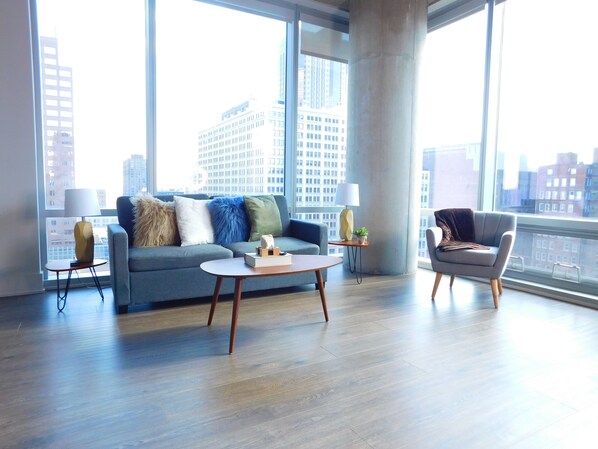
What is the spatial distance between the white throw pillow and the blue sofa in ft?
0.42

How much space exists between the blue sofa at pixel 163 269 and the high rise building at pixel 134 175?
0.47 m

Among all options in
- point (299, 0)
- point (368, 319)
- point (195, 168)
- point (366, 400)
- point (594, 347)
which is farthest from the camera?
point (299, 0)

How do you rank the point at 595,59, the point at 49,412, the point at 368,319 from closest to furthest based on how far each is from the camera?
1. the point at 49,412
2. the point at 368,319
3. the point at 595,59

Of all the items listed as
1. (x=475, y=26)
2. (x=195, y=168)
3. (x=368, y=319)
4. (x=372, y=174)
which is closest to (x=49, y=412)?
(x=368, y=319)

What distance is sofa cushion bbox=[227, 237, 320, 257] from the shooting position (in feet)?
11.8

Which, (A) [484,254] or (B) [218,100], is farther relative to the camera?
(B) [218,100]

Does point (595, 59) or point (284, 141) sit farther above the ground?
point (595, 59)

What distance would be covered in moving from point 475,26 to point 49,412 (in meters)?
5.16

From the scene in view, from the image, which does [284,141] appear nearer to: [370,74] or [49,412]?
[370,74]

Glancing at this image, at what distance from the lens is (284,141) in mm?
5004

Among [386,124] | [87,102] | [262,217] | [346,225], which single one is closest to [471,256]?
[346,225]

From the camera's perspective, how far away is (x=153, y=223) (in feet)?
11.7

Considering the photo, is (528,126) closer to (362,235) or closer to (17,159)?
(362,235)

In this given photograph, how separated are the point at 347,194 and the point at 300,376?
2.49m
